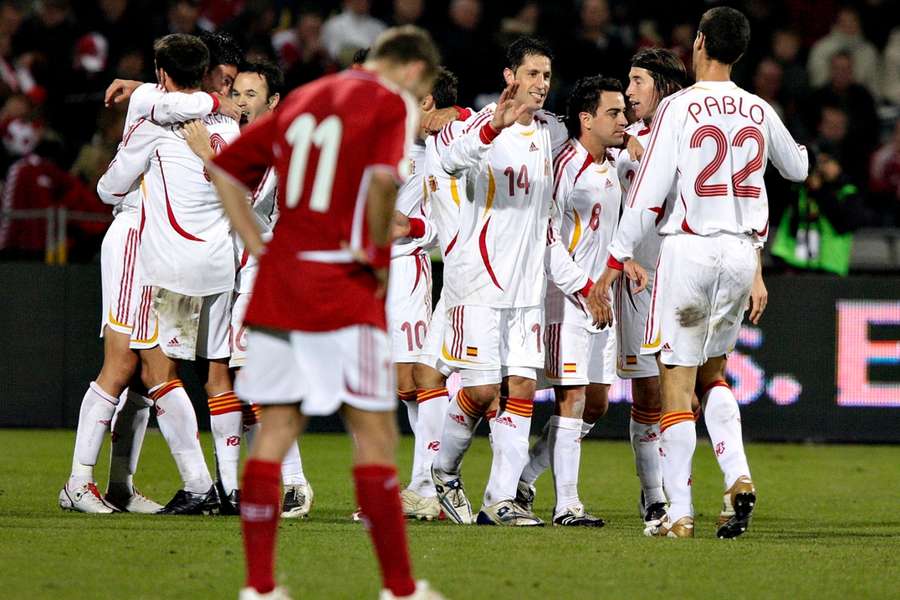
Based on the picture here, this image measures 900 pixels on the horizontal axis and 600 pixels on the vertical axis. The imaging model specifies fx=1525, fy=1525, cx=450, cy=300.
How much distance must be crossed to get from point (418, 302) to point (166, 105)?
1832mm

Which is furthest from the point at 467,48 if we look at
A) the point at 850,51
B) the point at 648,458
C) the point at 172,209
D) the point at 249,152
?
the point at 249,152

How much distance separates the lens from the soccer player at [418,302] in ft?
28.6

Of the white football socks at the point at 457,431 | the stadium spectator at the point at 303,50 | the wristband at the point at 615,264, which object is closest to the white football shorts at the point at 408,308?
the white football socks at the point at 457,431

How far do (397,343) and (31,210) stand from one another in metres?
6.27

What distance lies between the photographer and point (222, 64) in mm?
8883

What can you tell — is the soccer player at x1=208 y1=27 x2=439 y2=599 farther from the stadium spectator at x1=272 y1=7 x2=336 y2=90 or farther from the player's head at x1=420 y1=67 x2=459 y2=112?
the stadium spectator at x1=272 y1=7 x2=336 y2=90

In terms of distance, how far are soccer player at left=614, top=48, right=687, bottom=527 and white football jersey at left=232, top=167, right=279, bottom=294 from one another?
79.0 inches

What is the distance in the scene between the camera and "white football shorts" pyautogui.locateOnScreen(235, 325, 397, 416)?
5246 mm

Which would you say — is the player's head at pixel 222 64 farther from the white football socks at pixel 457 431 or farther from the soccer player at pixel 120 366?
the white football socks at pixel 457 431

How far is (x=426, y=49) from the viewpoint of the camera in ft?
17.5

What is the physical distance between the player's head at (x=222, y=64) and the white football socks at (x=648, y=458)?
10.0 feet

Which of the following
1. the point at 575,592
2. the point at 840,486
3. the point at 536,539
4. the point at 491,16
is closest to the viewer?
the point at 575,592

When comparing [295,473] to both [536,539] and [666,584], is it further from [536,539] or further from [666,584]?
[666,584]

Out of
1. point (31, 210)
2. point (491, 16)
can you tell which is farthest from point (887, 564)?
point (491, 16)
